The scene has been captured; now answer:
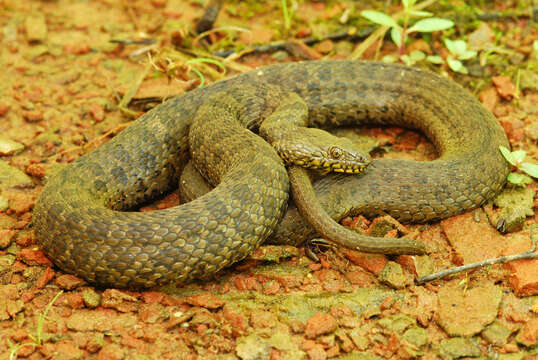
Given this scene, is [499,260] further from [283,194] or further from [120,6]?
[120,6]

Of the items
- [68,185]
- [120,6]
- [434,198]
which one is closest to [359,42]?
[434,198]

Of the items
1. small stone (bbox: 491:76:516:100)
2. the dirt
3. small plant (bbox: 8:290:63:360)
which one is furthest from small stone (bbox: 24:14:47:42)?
small stone (bbox: 491:76:516:100)

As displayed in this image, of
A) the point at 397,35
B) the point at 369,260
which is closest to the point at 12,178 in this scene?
the point at 369,260

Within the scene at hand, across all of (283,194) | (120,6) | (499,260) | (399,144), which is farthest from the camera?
(120,6)

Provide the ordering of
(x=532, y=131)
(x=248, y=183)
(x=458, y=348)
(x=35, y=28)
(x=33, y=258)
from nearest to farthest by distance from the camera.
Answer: (x=458, y=348), (x=248, y=183), (x=33, y=258), (x=532, y=131), (x=35, y=28)

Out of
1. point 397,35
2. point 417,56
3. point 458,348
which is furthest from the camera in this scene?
point 417,56

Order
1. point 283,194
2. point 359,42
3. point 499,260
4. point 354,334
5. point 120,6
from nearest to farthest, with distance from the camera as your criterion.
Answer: point 354,334 < point 499,260 < point 283,194 < point 359,42 < point 120,6

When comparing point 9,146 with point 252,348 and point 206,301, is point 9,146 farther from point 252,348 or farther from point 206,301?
point 252,348

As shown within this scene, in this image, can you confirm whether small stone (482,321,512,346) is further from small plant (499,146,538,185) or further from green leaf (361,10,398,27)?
green leaf (361,10,398,27)
